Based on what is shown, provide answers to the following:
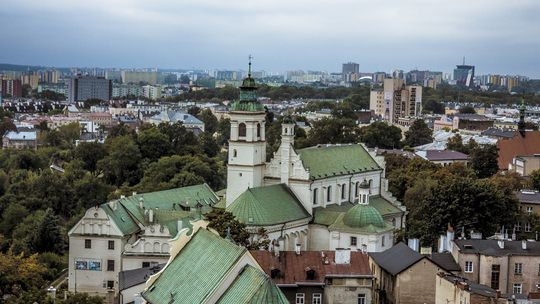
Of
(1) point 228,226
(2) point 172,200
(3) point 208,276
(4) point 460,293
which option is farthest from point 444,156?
(3) point 208,276

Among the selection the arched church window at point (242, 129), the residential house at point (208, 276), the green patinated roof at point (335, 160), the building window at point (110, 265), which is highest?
the arched church window at point (242, 129)

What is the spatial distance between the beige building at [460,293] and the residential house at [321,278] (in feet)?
16.1

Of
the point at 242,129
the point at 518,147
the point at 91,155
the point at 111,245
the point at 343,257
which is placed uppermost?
the point at 242,129

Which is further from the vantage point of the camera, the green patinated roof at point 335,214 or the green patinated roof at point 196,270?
the green patinated roof at point 335,214

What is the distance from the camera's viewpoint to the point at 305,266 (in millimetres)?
44750

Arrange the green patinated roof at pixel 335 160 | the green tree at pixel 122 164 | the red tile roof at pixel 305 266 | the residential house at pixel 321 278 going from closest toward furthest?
the residential house at pixel 321 278, the red tile roof at pixel 305 266, the green patinated roof at pixel 335 160, the green tree at pixel 122 164

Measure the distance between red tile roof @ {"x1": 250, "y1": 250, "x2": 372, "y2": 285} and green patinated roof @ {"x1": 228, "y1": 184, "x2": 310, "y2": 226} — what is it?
35.3 ft

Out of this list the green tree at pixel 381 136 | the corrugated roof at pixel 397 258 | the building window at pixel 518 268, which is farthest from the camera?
the green tree at pixel 381 136

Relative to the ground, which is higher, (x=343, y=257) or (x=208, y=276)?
(x=208, y=276)

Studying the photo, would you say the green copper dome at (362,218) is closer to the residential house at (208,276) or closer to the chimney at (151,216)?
the chimney at (151,216)

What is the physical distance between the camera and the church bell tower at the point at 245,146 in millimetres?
61094

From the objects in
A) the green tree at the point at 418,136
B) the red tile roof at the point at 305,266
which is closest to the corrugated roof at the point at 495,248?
the red tile roof at the point at 305,266

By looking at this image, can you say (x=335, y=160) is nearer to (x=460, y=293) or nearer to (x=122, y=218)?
(x=122, y=218)

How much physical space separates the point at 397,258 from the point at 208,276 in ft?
46.7
